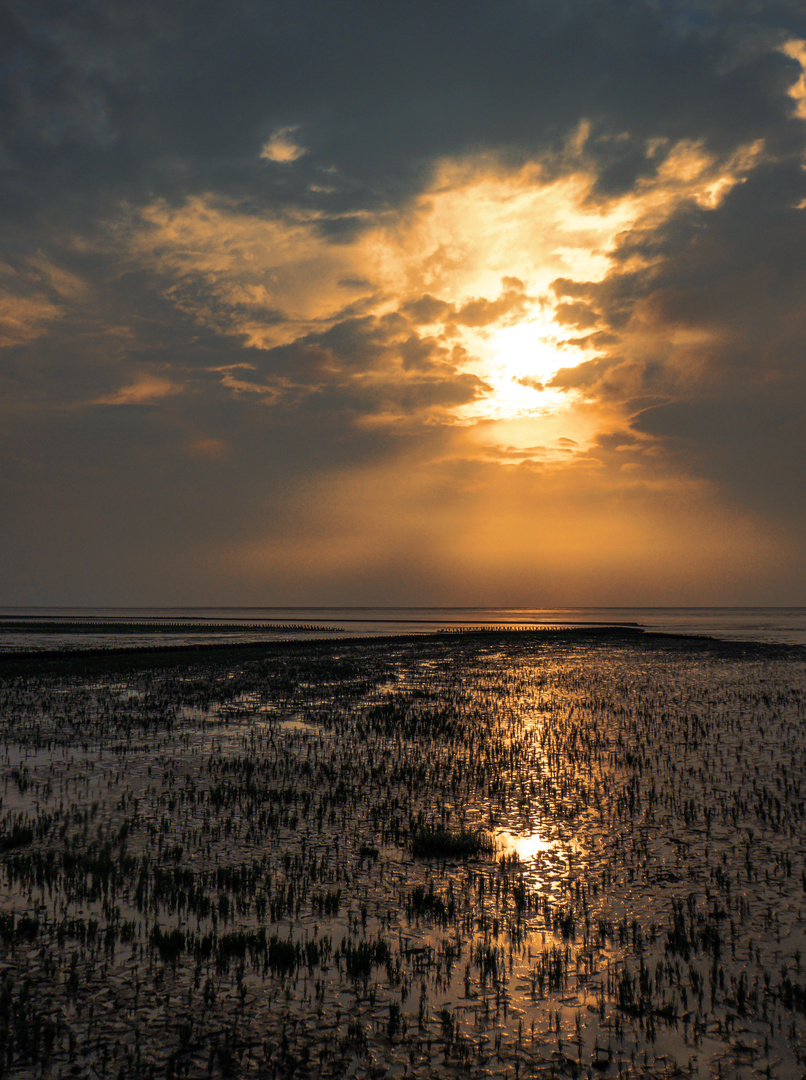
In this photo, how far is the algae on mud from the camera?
586 cm

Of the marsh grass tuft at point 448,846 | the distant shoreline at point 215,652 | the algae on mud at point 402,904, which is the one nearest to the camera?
the algae on mud at point 402,904

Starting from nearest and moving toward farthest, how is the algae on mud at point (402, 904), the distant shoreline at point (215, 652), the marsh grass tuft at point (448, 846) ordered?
1. the algae on mud at point (402, 904)
2. the marsh grass tuft at point (448, 846)
3. the distant shoreline at point (215, 652)

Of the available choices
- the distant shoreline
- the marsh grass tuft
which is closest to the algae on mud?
the marsh grass tuft

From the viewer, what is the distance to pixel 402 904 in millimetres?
8625

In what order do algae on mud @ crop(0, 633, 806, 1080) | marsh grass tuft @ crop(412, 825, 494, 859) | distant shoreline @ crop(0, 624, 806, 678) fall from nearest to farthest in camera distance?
1. algae on mud @ crop(0, 633, 806, 1080)
2. marsh grass tuft @ crop(412, 825, 494, 859)
3. distant shoreline @ crop(0, 624, 806, 678)

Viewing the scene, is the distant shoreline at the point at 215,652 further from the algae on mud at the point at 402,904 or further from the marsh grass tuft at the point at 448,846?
the marsh grass tuft at the point at 448,846

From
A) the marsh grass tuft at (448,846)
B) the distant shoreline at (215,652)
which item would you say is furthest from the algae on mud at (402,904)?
the distant shoreline at (215,652)

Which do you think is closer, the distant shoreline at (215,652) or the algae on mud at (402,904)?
the algae on mud at (402,904)

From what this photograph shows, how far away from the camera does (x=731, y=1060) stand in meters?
5.59

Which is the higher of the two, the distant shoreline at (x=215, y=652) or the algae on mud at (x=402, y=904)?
the algae on mud at (x=402, y=904)

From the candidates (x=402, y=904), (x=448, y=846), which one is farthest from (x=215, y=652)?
(x=402, y=904)

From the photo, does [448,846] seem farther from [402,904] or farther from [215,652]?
[215,652]

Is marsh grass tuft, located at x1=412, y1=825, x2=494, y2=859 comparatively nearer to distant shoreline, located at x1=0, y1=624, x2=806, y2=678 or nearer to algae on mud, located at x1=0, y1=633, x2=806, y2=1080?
algae on mud, located at x1=0, y1=633, x2=806, y2=1080

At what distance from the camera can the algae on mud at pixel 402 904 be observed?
5863 mm
